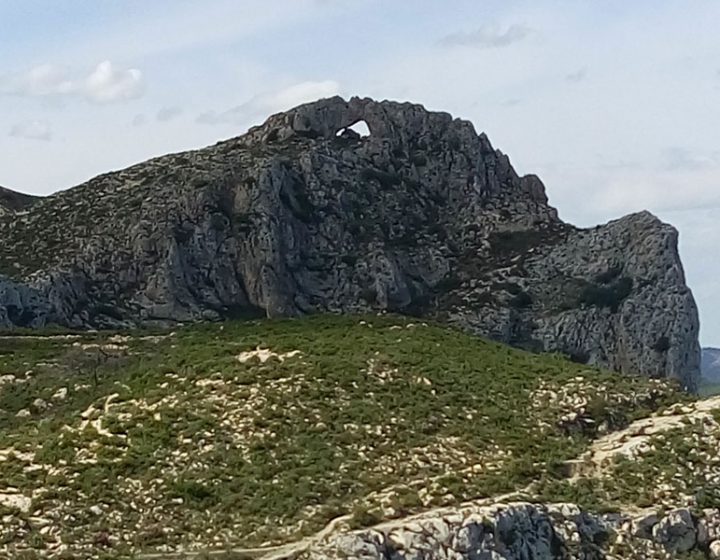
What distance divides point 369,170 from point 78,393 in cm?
6906

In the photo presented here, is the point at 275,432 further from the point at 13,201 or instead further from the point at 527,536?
the point at 13,201

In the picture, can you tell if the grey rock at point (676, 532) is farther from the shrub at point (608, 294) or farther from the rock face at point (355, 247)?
the shrub at point (608, 294)

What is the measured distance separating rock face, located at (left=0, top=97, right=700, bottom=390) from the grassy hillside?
43.3m

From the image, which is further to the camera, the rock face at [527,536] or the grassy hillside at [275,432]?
the grassy hillside at [275,432]

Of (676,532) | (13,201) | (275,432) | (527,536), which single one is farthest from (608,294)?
(527,536)

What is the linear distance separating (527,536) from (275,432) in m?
12.0

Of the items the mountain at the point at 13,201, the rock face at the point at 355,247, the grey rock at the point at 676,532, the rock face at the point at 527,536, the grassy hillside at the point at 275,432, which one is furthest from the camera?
the mountain at the point at 13,201

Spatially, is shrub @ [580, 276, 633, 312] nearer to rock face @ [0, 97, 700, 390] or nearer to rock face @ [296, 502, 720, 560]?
rock face @ [0, 97, 700, 390]

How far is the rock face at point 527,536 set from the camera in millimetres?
40000

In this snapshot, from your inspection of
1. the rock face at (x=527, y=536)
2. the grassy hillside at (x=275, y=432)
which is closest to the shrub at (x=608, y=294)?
the grassy hillside at (x=275, y=432)

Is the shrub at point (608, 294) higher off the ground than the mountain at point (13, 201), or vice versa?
the mountain at point (13, 201)

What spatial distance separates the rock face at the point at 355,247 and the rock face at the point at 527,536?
6384cm

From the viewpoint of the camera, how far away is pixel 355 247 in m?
118

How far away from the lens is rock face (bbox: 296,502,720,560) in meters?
40.0
